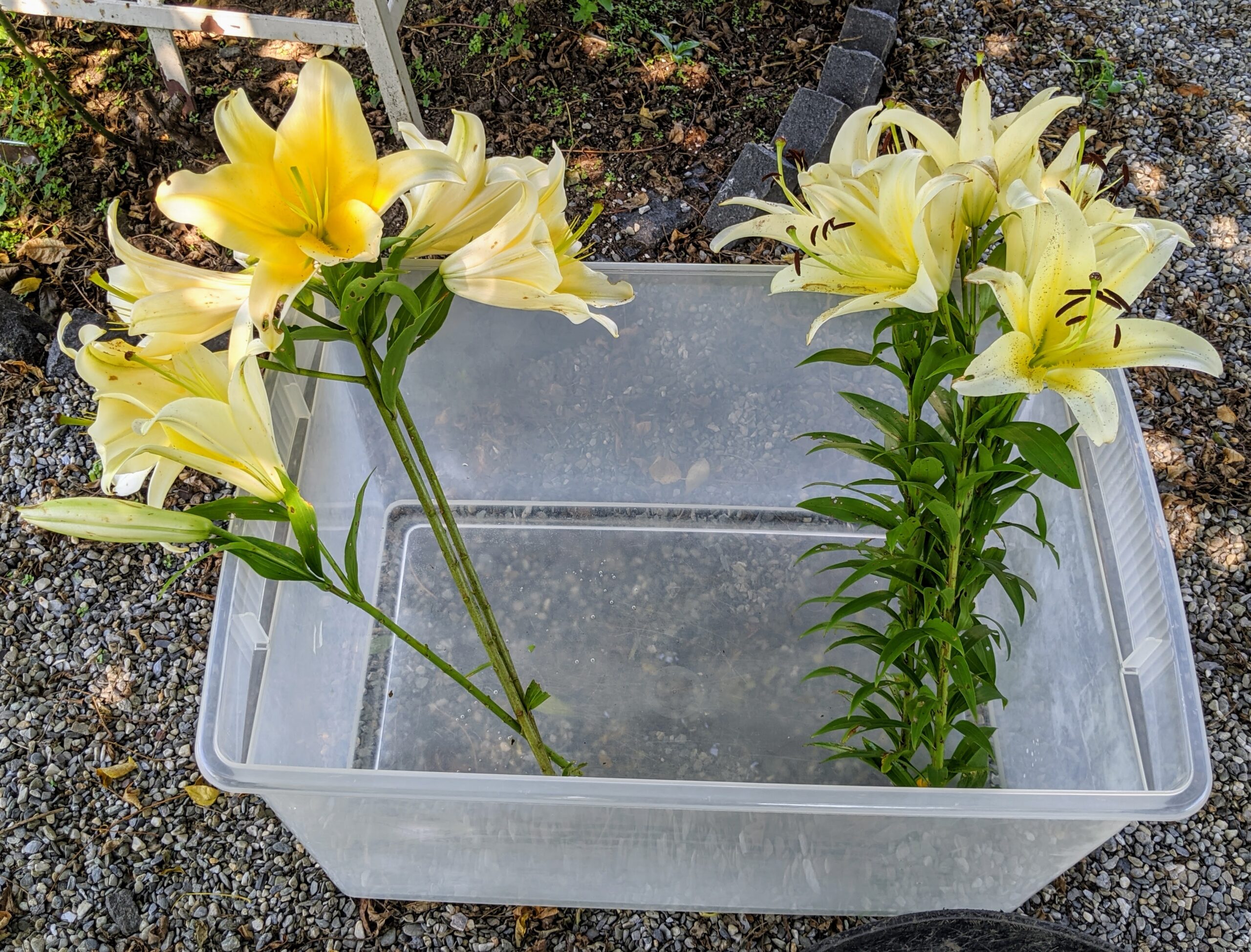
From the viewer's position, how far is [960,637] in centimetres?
103

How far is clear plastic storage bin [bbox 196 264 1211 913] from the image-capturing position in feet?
3.23

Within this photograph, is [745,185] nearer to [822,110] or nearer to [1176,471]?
[822,110]

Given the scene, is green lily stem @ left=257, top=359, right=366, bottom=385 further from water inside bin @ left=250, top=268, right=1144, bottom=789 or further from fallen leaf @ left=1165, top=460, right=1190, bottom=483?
fallen leaf @ left=1165, top=460, right=1190, bottom=483

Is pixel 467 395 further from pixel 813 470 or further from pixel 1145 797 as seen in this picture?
pixel 1145 797

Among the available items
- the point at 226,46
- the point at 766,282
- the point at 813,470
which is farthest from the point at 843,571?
the point at 226,46

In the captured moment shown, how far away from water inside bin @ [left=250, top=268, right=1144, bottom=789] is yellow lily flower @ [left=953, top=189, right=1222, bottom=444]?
406 mm

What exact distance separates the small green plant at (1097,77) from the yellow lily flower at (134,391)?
1836mm

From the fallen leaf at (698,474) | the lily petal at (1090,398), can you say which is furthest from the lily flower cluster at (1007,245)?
the fallen leaf at (698,474)

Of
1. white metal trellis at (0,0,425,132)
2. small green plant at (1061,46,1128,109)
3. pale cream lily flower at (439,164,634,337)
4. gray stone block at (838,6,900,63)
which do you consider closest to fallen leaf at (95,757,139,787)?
pale cream lily flower at (439,164,634,337)

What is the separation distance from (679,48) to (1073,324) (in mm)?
1536

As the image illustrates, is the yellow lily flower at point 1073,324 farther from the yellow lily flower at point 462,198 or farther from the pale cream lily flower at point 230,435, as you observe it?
the pale cream lily flower at point 230,435

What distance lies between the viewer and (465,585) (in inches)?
41.8

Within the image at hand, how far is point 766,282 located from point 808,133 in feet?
2.40

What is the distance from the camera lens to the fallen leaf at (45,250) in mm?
1816
